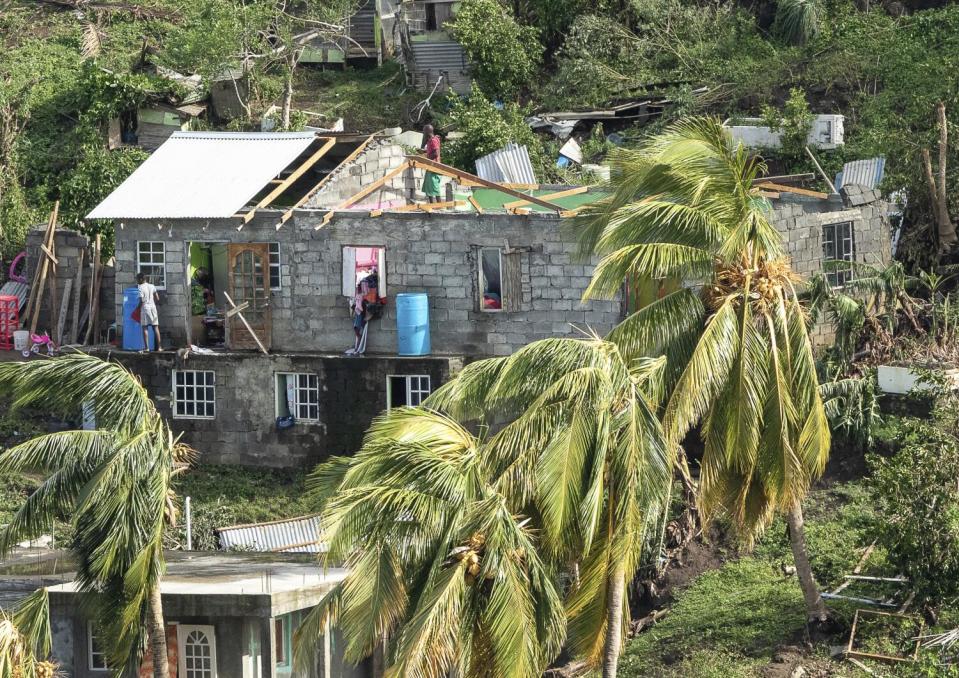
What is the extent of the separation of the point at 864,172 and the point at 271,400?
12.0 m

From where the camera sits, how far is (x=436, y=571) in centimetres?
1557

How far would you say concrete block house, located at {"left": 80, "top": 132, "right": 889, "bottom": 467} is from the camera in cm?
2639

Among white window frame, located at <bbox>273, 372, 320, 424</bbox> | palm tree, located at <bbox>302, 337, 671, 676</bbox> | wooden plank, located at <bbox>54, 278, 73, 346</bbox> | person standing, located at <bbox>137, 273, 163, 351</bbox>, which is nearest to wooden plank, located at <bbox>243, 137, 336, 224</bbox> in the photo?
person standing, located at <bbox>137, 273, 163, 351</bbox>

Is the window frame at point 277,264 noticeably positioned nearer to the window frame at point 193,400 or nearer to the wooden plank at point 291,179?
the wooden plank at point 291,179

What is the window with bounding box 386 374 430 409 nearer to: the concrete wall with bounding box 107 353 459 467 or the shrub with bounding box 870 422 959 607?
the concrete wall with bounding box 107 353 459 467

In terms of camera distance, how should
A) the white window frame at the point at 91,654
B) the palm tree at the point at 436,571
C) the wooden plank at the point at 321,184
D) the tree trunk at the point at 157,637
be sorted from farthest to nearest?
the wooden plank at the point at 321,184
the white window frame at the point at 91,654
the tree trunk at the point at 157,637
the palm tree at the point at 436,571

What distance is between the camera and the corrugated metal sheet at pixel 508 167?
32.8 m

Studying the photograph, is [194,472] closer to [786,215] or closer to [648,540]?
[648,540]

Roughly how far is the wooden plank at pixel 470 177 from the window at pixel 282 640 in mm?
9049

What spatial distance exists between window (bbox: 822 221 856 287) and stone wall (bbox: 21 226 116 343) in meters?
12.1

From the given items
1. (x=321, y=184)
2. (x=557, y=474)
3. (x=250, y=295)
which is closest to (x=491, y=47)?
(x=321, y=184)

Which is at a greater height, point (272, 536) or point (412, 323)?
point (412, 323)

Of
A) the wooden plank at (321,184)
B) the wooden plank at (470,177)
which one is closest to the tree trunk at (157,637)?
the wooden plank at (321,184)

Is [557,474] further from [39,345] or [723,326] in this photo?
[39,345]
